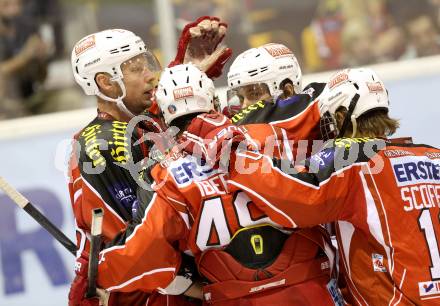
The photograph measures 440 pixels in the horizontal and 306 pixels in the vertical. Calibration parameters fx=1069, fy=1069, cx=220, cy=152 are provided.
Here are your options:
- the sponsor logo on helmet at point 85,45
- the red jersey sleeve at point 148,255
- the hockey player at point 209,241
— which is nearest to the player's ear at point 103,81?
the sponsor logo on helmet at point 85,45

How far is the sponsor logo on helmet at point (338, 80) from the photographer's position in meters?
4.24

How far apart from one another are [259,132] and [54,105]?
3.12 metres

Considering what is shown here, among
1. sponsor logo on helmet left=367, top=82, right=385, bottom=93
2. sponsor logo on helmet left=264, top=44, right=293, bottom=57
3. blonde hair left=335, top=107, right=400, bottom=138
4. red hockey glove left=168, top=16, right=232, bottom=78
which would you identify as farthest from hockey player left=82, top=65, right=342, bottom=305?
red hockey glove left=168, top=16, right=232, bottom=78

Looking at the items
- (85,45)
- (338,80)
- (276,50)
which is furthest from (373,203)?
(85,45)

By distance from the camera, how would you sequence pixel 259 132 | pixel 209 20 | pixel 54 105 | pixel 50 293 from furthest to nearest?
1. pixel 54 105
2. pixel 50 293
3. pixel 209 20
4. pixel 259 132

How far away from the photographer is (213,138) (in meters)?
3.96

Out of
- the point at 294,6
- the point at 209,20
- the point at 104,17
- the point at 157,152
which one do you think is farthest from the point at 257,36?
the point at 157,152

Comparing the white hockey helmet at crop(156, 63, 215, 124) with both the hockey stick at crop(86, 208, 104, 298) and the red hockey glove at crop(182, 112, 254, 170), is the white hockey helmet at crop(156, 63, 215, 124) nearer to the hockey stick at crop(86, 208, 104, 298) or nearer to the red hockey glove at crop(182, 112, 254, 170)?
the red hockey glove at crop(182, 112, 254, 170)

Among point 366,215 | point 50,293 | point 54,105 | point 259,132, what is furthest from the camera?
point 54,105

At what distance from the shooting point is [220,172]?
405 centimetres

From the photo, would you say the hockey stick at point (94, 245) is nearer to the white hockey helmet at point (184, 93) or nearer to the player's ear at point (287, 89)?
the white hockey helmet at point (184, 93)

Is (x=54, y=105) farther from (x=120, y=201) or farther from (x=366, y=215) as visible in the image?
(x=366, y=215)

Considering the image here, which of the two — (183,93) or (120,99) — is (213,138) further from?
(120,99)

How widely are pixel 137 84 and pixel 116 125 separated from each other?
0.28m
